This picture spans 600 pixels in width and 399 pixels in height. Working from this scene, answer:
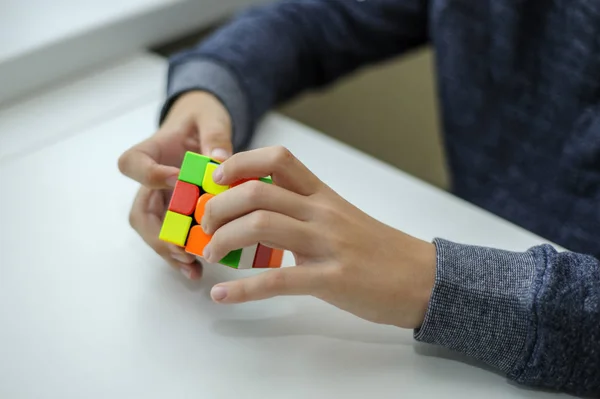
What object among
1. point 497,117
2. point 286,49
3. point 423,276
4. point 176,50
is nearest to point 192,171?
point 423,276

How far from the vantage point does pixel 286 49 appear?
898 millimetres

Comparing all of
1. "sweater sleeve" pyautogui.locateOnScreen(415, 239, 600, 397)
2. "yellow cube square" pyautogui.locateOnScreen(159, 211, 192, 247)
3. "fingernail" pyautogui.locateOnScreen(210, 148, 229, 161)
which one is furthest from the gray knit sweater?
"yellow cube square" pyautogui.locateOnScreen(159, 211, 192, 247)

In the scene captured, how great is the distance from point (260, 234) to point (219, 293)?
0.06 m

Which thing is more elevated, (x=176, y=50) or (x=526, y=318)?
(x=176, y=50)

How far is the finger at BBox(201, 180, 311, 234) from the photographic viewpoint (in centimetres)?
57

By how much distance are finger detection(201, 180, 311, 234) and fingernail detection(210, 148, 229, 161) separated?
9 centimetres

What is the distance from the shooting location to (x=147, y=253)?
0.69m

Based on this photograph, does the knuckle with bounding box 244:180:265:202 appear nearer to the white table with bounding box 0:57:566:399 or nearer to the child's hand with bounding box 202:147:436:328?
the child's hand with bounding box 202:147:436:328

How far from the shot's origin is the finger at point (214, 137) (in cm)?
70

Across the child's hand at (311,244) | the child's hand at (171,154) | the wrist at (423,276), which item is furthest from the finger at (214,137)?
the wrist at (423,276)

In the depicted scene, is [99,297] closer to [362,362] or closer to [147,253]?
[147,253]

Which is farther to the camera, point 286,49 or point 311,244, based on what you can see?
point 286,49

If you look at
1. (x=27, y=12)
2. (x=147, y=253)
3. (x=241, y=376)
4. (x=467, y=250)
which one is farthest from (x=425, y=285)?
(x=27, y=12)

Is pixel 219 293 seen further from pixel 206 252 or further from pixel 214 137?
pixel 214 137
